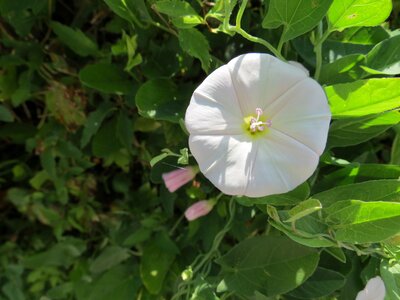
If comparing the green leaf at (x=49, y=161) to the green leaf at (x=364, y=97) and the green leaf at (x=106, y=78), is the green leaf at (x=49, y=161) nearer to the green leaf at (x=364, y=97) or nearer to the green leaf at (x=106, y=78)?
the green leaf at (x=106, y=78)

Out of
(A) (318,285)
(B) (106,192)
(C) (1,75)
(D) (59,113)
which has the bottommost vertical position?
(B) (106,192)

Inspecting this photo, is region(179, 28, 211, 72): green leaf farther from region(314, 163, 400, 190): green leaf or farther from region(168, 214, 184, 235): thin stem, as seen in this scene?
region(168, 214, 184, 235): thin stem

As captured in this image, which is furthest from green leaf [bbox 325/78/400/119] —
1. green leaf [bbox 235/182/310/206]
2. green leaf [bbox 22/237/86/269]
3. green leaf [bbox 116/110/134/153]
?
green leaf [bbox 22/237/86/269]

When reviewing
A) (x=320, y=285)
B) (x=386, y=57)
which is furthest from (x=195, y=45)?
(x=320, y=285)

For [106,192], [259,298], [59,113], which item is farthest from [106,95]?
[259,298]

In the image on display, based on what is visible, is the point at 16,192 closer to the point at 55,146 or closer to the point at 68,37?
the point at 55,146
